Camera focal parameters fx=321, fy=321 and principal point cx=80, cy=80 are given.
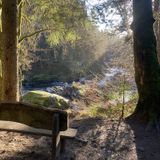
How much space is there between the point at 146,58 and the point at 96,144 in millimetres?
2529

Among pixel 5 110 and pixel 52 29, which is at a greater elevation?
pixel 52 29

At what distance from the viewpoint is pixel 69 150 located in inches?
204

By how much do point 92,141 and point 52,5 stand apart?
6.26 metres

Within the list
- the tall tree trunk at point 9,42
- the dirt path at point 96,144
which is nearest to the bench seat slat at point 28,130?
the dirt path at point 96,144

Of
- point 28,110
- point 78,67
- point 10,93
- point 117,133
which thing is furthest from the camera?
point 78,67

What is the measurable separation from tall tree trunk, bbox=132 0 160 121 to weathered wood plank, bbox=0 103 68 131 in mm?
3370

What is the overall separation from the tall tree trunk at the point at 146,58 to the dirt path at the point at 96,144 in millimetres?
631

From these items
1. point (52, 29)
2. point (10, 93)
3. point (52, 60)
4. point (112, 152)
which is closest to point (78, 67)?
point (52, 60)

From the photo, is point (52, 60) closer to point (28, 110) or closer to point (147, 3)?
point (147, 3)

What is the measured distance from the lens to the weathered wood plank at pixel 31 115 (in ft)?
13.8

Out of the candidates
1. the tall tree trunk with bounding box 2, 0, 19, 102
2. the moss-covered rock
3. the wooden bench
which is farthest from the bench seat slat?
the moss-covered rock

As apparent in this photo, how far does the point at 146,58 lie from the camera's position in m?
7.20

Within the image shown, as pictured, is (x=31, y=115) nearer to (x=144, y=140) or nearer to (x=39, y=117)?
(x=39, y=117)

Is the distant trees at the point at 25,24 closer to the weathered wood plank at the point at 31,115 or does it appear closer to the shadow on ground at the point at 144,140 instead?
the shadow on ground at the point at 144,140
